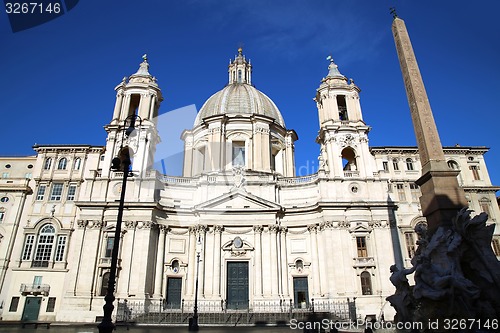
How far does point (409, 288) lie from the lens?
44.2 feet

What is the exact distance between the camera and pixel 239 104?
40.9 m

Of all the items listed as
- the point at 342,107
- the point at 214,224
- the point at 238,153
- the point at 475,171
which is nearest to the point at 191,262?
the point at 214,224

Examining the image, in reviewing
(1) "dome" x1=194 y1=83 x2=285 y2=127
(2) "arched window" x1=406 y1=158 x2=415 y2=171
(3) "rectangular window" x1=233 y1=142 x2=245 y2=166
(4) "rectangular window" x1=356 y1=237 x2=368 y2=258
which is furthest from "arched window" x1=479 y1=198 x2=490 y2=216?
(3) "rectangular window" x1=233 y1=142 x2=245 y2=166

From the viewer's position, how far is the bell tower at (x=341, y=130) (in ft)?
109

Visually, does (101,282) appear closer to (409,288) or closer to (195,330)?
(195,330)

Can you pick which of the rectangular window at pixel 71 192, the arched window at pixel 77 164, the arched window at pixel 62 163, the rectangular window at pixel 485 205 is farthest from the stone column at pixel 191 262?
the rectangular window at pixel 485 205

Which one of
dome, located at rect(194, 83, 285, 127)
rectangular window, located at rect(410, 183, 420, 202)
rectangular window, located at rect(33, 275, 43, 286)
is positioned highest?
dome, located at rect(194, 83, 285, 127)

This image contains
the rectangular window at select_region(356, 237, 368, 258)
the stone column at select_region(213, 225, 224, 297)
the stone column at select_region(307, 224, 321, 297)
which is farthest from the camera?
the rectangular window at select_region(356, 237, 368, 258)

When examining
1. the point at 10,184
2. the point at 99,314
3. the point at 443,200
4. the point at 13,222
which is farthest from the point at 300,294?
the point at 10,184

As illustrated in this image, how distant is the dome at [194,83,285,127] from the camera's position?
40.6m

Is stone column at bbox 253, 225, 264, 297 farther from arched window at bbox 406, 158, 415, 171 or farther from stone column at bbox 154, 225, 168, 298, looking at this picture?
arched window at bbox 406, 158, 415, 171

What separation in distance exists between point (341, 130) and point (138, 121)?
2067 cm

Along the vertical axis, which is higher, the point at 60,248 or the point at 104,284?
the point at 60,248

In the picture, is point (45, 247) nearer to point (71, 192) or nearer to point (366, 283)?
point (71, 192)
